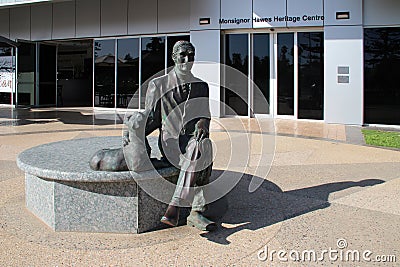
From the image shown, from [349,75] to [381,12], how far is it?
2382mm

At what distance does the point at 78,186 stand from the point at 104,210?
360 mm

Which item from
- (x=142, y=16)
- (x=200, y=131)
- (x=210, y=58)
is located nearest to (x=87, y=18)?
(x=142, y=16)

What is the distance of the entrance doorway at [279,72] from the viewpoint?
15.4 m

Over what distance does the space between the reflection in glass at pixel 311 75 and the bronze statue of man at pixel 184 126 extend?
38.9ft

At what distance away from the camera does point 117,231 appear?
4.16 meters

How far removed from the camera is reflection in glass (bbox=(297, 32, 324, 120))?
15.3m

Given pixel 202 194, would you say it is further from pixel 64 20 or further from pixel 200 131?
pixel 64 20

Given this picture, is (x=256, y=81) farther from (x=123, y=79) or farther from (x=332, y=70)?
(x=123, y=79)

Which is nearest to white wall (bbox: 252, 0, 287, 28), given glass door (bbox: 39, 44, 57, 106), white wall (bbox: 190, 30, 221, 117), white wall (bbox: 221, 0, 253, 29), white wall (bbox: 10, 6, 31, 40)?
white wall (bbox: 221, 0, 253, 29)

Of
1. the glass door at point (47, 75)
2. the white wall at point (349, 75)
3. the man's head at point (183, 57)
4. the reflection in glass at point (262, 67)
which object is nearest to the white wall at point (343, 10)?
the white wall at point (349, 75)

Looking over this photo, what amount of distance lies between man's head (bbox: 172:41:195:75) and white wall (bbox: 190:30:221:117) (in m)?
11.9

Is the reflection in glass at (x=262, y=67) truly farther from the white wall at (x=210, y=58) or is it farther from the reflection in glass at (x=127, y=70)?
the reflection in glass at (x=127, y=70)

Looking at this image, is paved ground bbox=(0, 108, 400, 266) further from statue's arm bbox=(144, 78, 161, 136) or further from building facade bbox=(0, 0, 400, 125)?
building facade bbox=(0, 0, 400, 125)

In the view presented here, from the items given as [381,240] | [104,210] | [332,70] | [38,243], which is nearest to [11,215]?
[38,243]
